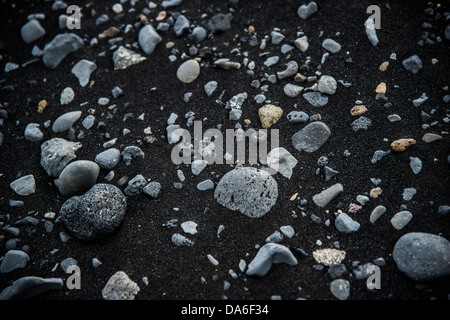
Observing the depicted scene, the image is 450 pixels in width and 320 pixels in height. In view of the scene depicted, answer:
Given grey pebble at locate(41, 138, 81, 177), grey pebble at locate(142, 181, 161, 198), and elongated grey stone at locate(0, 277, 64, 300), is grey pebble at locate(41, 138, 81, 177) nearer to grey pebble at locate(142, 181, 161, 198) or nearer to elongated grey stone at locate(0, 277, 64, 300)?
grey pebble at locate(142, 181, 161, 198)

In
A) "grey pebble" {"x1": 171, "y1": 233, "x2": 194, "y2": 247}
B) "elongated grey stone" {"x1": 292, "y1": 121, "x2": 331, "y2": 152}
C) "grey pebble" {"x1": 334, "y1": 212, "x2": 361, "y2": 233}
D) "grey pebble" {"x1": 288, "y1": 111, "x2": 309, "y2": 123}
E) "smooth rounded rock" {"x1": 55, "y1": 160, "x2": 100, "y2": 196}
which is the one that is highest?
"grey pebble" {"x1": 288, "y1": 111, "x2": 309, "y2": 123}

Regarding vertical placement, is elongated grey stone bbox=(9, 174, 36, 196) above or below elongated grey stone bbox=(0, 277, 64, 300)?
above

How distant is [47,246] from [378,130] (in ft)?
8.06

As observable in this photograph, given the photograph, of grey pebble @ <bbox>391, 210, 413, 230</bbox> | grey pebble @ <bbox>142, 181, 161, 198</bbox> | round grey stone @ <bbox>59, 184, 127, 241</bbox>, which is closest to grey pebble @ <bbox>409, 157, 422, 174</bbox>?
grey pebble @ <bbox>391, 210, 413, 230</bbox>

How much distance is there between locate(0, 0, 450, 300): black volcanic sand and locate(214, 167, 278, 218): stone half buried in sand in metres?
0.06

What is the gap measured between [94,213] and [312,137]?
5.21ft

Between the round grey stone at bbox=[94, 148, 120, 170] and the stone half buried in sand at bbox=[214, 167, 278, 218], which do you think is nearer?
the stone half buried in sand at bbox=[214, 167, 278, 218]

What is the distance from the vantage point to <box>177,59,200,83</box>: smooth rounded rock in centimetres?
267

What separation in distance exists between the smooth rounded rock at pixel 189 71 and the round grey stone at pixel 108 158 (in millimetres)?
850

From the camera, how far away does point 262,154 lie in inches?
90.0

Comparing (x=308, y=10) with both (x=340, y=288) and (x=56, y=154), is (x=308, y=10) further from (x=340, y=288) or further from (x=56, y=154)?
(x=56, y=154)

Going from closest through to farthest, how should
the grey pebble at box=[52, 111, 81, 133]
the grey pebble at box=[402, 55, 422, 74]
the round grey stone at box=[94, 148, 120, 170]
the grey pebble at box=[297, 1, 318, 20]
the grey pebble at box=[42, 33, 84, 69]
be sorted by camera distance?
the round grey stone at box=[94, 148, 120, 170] < the grey pebble at box=[402, 55, 422, 74] < the grey pebble at box=[52, 111, 81, 133] < the grey pebble at box=[297, 1, 318, 20] < the grey pebble at box=[42, 33, 84, 69]

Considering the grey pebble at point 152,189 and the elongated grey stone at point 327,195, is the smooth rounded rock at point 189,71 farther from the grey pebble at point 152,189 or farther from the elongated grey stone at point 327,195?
the elongated grey stone at point 327,195
